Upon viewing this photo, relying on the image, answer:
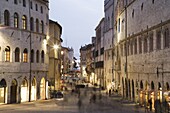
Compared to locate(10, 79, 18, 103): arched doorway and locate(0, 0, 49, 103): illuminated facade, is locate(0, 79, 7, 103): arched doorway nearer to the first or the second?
locate(0, 0, 49, 103): illuminated facade

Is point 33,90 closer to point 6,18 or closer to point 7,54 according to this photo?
point 7,54

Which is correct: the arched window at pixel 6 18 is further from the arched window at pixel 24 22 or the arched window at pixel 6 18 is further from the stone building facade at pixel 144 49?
the stone building facade at pixel 144 49

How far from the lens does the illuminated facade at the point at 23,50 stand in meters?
46.3

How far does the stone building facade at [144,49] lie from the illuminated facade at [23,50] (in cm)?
1234

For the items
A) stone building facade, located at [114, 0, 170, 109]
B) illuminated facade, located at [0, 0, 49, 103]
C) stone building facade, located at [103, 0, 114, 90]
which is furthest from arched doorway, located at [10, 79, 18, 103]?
stone building facade, located at [103, 0, 114, 90]

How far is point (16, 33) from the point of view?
161 feet

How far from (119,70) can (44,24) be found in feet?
51.9

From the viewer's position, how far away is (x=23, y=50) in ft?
166

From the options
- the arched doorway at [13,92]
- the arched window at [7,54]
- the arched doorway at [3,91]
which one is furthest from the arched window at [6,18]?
the arched doorway at [13,92]

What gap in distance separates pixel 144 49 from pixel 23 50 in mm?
16003

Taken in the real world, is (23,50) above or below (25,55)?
above

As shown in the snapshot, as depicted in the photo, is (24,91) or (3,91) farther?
(24,91)

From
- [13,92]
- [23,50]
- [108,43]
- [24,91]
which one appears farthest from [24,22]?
[108,43]

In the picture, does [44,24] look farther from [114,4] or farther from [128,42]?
[114,4]
